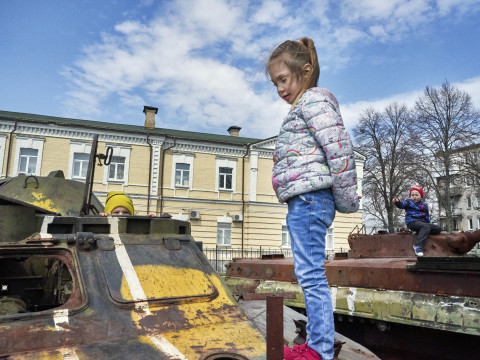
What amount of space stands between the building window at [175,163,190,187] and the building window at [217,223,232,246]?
9.38 feet

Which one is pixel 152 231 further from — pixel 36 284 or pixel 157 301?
pixel 36 284

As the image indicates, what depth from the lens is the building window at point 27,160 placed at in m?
20.8

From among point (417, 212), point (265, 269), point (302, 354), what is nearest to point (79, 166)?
point (265, 269)

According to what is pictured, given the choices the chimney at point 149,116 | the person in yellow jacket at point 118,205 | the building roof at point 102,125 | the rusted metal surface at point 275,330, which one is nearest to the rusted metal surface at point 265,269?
the person in yellow jacket at point 118,205

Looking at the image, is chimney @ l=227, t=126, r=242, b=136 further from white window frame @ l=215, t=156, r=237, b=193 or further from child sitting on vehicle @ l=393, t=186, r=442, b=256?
child sitting on vehicle @ l=393, t=186, r=442, b=256

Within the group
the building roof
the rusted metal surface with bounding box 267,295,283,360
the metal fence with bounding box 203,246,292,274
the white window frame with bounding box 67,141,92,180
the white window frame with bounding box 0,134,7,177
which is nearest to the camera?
the rusted metal surface with bounding box 267,295,283,360

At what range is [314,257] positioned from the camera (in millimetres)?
2189

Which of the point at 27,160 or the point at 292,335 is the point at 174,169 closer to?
the point at 27,160

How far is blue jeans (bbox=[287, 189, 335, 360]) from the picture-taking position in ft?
6.93

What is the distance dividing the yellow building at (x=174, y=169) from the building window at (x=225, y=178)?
54 millimetres

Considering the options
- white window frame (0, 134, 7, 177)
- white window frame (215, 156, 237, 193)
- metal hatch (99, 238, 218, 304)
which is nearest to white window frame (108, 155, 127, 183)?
white window frame (0, 134, 7, 177)

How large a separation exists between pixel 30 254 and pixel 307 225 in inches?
72.0

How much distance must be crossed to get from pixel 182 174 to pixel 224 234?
3841mm

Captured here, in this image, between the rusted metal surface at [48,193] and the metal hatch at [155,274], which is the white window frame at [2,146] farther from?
the metal hatch at [155,274]
